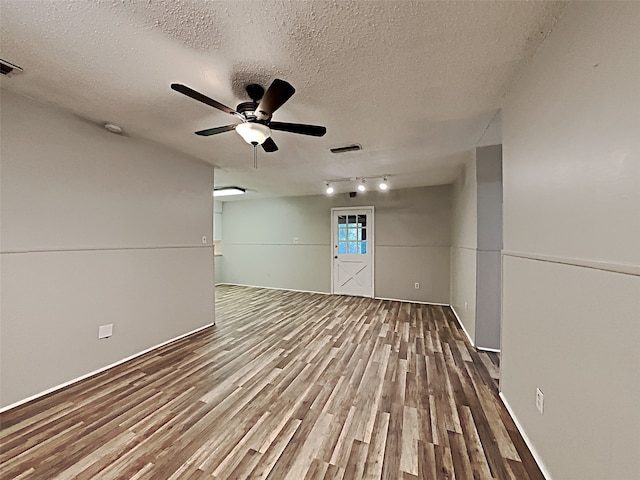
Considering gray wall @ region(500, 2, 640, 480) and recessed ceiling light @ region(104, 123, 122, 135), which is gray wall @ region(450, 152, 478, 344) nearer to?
gray wall @ region(500, 2, 640, 480)

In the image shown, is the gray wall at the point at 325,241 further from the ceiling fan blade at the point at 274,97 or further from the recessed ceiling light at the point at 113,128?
the ceiling fan blade at the point at 274,97

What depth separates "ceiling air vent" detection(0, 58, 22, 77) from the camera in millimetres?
1722

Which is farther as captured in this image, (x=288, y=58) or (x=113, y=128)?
(x=113, y=128)

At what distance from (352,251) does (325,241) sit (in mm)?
701

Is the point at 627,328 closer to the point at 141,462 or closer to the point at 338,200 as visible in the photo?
the point at 141,462

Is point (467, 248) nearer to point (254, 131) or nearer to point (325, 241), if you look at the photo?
point (254, 131)

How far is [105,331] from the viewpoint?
106 inches

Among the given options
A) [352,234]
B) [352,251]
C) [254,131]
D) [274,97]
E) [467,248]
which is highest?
[274,97]

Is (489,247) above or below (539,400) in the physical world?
above

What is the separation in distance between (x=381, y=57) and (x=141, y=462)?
2768mm

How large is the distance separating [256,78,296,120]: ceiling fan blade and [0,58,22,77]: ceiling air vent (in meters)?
1.56

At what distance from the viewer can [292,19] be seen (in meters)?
1.38

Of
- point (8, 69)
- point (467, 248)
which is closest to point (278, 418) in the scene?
point (8, 69)

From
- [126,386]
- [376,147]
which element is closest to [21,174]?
[126,386]
